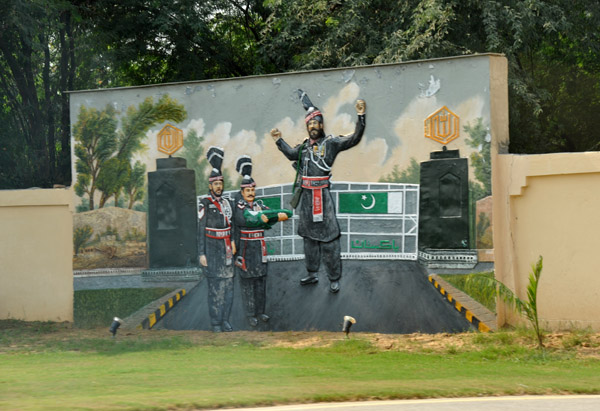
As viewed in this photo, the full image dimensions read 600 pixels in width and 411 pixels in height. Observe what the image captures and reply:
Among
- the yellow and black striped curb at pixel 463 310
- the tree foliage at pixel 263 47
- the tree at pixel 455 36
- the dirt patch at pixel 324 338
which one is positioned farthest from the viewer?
the tree foliage at pixel 263 47

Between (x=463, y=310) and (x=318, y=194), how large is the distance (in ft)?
8.79

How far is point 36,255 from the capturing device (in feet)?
46.5

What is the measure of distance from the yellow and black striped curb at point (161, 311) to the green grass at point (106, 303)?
0.22 metres

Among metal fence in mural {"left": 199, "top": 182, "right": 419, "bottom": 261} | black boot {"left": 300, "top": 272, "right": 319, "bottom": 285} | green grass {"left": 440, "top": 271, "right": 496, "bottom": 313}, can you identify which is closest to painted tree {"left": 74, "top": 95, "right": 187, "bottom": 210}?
metal fence in mural {"left": 199, "top": 182, "right": 419, "bottom": 261}

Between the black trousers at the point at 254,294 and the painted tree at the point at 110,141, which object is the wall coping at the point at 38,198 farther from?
the black trousers at the point at 254,294

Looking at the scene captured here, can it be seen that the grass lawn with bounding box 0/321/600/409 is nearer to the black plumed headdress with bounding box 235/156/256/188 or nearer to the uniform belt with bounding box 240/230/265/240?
the uniform belt with bounding box 240/230/265/240

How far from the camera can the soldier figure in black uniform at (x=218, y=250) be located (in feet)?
42.1

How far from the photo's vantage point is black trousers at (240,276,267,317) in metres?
12.6

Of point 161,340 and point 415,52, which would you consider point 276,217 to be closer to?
point 161,340

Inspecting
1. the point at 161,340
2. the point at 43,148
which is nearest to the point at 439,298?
the point at 161,340

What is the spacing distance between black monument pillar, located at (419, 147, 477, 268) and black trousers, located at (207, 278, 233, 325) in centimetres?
309

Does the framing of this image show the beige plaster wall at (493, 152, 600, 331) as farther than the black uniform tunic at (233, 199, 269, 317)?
No

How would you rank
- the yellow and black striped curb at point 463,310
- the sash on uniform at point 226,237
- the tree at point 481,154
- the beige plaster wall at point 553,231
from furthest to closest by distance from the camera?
1. the sash on uniform at point 226,237
2. the tree at point 481,154
3. the yellow and black striped curb at point 463,310
4. the beige plaster wall at point 553,231

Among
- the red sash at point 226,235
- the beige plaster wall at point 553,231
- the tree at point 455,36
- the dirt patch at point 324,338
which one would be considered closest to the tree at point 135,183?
the red sash at point 226,235
